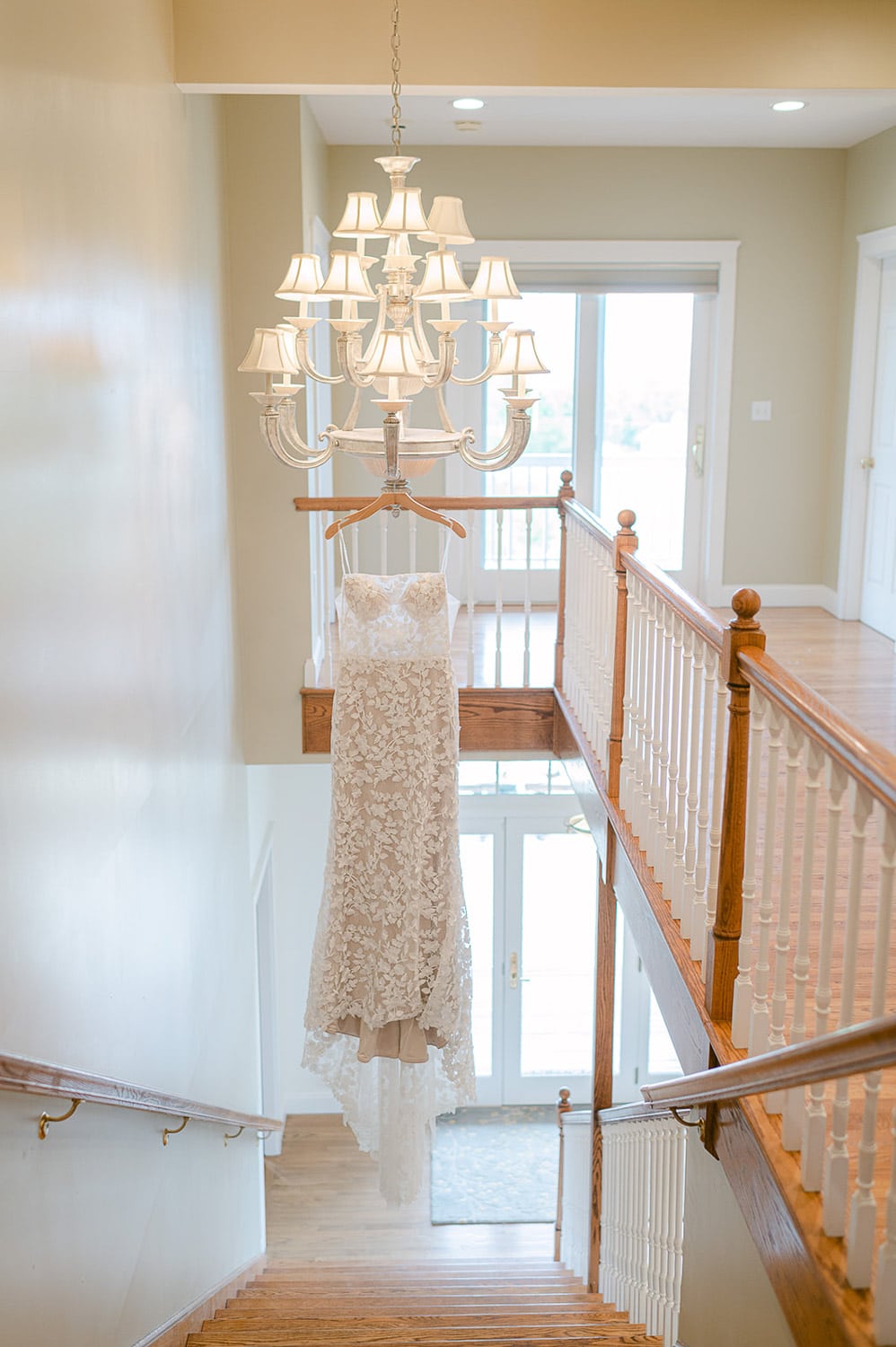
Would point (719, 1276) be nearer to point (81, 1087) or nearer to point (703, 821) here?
point (703, 821)

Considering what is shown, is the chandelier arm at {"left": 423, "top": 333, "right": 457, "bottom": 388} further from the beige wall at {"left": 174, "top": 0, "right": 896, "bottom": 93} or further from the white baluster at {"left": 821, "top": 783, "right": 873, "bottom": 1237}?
the white baluster at {"left": 821, "top": 783, "right": 873, "bottom": 1237}

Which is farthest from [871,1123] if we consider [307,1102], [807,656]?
[307,1102]

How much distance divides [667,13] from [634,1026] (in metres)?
6.94

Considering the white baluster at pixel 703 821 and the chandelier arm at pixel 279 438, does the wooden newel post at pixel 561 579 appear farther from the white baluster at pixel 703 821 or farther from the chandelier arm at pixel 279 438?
the white baluster at pixel 703 821

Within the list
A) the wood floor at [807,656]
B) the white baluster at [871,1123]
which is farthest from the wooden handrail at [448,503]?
the white baluster at [871,1123]

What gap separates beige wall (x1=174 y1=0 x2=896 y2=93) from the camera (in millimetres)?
4094

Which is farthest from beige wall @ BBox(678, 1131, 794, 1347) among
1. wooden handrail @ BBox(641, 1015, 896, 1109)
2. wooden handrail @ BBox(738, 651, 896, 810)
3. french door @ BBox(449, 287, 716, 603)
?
french door @ BBox(449, 287, 716, 603)

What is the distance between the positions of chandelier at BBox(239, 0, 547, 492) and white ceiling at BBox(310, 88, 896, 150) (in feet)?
10.0

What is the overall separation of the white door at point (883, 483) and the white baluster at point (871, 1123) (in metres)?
5.61

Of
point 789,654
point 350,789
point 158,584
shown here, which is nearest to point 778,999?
point 350,789

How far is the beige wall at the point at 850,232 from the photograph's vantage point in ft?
23.2

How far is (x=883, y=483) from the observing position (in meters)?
7.36

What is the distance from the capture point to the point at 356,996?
4457 mm

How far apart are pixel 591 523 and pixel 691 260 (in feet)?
11.5
